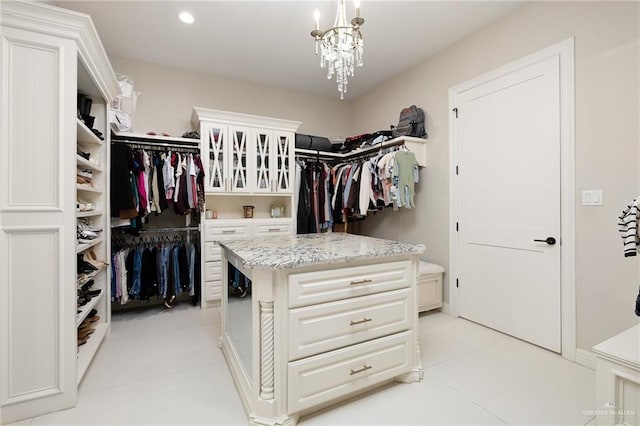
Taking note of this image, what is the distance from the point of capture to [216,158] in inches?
126

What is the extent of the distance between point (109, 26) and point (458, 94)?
3429mm

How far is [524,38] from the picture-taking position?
94.1 inches

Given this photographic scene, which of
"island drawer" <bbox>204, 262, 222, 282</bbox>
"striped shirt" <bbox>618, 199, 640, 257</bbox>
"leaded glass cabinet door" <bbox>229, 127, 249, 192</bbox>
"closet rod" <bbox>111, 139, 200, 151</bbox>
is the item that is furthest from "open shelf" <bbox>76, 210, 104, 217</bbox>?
"striped shirt" <bbox>618, 199, 640, 257</bbox>

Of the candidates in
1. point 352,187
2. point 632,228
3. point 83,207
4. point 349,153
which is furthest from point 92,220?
point 632,228

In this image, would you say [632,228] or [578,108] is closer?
[632,228]

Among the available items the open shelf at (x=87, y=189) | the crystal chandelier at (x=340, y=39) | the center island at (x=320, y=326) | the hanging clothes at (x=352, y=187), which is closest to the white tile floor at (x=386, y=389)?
the center island at (x=320, y=326)

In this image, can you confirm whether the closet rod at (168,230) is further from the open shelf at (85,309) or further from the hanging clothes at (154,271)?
the open shelf at (85,309)

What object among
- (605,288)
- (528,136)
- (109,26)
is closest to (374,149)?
(528,136)

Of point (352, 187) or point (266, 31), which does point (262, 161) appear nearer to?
point (352, 187)

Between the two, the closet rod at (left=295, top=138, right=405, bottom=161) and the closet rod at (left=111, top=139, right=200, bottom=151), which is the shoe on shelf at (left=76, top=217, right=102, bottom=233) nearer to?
the closet rod at (left=111, top=139, right=200, bottom=151)

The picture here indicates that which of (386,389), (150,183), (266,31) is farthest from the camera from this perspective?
(150,183)

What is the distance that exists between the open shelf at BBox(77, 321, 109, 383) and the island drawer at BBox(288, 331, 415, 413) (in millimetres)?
1362

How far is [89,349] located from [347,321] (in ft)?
6.33

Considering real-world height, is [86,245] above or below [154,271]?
above
